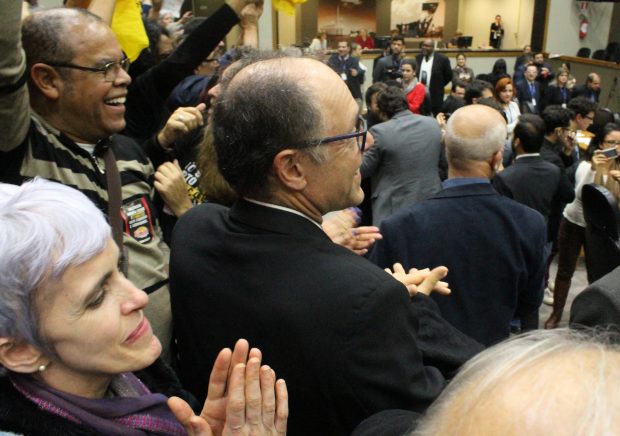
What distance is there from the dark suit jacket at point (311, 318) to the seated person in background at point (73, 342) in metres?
0.12

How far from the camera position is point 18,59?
1.17 m

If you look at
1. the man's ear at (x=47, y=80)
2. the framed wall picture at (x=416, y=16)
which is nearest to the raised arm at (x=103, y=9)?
the man's ear at (x=47, y=80)

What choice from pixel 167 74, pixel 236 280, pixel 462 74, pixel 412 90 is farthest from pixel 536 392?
pixel 462 74

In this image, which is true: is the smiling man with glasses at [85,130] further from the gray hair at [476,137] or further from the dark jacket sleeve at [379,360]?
the gray hair at [476,137]

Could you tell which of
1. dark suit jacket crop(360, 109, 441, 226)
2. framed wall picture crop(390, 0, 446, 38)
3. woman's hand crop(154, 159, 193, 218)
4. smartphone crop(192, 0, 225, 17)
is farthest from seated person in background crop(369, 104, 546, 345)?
framed wall picture crop(390, 0, 446, 38)

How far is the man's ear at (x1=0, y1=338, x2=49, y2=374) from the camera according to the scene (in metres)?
0.92

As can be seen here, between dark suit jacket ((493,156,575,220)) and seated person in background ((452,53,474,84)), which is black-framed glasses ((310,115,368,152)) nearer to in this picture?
dark suit jacket ((493,156,575,220))

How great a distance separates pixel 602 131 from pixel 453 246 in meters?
2.66

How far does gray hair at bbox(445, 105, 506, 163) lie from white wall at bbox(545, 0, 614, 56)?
14845 mm

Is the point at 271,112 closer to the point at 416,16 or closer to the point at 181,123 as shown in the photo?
the point at 181,123

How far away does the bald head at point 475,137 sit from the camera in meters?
2.15

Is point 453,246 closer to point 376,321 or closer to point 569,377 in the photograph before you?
point 376,321

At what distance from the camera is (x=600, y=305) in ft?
3.56

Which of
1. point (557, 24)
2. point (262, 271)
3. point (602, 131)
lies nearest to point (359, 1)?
point (557, 24)
